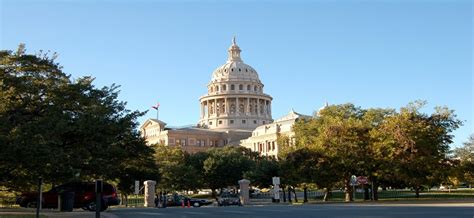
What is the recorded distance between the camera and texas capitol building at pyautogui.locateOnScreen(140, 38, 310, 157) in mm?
166500

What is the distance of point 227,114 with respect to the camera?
176 m

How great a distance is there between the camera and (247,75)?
17825cm

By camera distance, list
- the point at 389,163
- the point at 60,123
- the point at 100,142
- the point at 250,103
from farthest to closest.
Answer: the point at 250,103 → the point at 389,163 → the point at 100,142 → the point at 60,123

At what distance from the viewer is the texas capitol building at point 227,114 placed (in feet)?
546

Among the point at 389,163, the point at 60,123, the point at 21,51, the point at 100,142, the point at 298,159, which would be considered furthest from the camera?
the point at 298,159

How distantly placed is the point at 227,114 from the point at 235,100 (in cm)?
463

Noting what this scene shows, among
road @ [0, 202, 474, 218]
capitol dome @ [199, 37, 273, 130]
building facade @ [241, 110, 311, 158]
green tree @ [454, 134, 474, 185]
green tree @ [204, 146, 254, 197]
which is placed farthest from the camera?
capitol dome @ [199, 37, 273, 130]

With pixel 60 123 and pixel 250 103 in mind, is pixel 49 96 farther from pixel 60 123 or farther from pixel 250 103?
pixel 250 103

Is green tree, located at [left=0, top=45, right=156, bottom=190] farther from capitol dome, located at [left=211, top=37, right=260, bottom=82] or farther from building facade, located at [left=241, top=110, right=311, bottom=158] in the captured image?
capitol dome, located at [left=211, top=37, right=260, bottom=82]

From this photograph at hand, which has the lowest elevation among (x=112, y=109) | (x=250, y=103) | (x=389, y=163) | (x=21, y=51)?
(x=389, y=163)

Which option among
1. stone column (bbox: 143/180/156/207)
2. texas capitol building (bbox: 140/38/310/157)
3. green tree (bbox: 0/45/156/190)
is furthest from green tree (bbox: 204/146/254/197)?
texas capitol building (bbox: 140/38/310/157)

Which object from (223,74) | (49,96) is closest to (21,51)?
(49,96)

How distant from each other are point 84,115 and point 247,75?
144m

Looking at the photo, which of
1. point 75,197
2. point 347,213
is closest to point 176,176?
point 75,197
